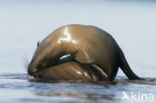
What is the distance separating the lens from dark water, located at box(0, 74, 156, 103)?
8773 millimetres

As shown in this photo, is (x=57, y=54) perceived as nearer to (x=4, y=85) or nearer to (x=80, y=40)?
(x=80, y=40)

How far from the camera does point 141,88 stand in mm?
10719

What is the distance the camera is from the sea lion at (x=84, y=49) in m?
11.6

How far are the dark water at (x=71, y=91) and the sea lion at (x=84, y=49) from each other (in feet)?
1.33

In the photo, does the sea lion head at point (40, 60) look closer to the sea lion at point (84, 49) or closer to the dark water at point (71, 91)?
the sea lion at point (84, 49)

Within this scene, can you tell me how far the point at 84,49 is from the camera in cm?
1153

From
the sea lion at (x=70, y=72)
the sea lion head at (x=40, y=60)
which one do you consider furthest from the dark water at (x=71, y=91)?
the sea lion at (x=70, y=72)

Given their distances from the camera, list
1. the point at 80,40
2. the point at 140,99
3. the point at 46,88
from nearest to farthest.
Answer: the point at 140,99 → the point at 46,88 → the point at 80,40

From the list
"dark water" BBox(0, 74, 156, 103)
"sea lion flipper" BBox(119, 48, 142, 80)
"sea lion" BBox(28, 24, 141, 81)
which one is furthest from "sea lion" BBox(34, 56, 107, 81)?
"sea lion flipper" BBox(119, 48, 142, 80)

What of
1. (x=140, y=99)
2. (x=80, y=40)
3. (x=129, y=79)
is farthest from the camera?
(x=129, y=79)

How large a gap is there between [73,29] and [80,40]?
1.29ft

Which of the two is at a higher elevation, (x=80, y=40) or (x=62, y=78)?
(x=80, y=40)

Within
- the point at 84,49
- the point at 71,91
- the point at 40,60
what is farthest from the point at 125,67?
the point at 71,91

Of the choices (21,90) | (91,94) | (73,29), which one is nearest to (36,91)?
(21,90)
